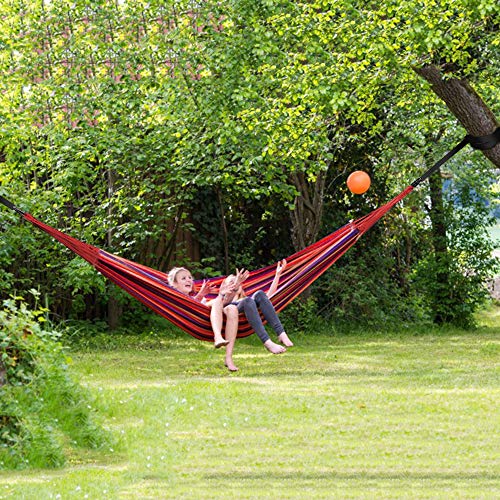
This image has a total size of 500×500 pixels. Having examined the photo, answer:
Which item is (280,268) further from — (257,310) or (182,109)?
(182,109)

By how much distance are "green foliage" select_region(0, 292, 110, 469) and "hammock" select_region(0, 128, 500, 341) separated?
5.89ft

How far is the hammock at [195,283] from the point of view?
6.10 meters

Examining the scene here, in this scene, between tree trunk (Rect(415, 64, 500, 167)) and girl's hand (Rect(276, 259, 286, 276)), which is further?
tree trunk (Rect(415, 64, 500, 167))

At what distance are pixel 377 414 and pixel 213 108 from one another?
3317mm

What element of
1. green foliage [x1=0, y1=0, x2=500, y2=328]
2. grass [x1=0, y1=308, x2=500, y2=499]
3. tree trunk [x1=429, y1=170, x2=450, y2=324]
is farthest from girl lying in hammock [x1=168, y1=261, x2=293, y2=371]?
tree trunk [x1=429, y1=170, x2=450, y2=324]

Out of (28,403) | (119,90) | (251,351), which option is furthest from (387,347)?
(28,403)

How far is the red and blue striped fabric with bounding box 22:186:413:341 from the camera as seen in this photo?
240 inches

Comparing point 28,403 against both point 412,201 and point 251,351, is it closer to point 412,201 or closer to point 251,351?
point 251,351

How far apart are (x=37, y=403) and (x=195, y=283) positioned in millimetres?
2687

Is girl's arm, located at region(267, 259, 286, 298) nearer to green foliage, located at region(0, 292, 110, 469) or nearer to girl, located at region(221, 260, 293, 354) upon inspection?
girl, located at region(221, 260, 293, 354)

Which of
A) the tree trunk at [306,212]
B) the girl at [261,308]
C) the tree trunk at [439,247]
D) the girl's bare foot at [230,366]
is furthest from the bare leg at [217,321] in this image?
the tree trunk at [439,247]

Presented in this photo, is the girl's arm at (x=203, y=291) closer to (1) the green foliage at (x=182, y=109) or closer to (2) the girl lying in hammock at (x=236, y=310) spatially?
(2) the girl lying in hammock at (x=236, y=310)

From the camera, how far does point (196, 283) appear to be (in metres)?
6.61

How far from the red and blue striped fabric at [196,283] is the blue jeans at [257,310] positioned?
0.21 ft
